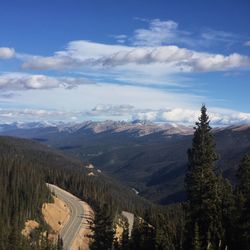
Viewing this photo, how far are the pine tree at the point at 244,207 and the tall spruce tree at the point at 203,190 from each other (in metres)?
2.58

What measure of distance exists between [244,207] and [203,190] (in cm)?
519

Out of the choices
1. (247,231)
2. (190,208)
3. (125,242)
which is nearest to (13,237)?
(125,242)

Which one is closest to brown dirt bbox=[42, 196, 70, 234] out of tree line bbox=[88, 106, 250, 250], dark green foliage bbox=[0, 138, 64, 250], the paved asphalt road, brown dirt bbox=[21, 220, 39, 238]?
the paved asphalt road

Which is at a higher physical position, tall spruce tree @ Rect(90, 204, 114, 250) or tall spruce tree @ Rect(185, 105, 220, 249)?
tall spruce tree @ Rect(185, 105, 220, 249)

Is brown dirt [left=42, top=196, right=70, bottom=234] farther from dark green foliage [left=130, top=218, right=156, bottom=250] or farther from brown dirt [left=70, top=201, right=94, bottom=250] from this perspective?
dark green foliage [left=130, top=218, right=156, bottom=250]

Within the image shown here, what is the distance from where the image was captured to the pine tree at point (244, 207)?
55.5m

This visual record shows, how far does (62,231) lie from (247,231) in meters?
113

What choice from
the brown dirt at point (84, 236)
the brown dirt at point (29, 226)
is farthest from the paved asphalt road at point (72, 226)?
the brown dirt at point (29, 226)

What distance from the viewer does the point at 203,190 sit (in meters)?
60.1

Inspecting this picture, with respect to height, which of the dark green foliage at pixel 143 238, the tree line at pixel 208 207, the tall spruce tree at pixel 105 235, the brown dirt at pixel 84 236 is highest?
the tree line at pixel 208 207

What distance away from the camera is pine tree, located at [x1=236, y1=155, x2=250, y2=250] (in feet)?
182

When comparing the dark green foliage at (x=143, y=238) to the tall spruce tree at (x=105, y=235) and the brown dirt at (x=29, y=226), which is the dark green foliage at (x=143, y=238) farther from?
the brown dirt at (x=29, y=226)

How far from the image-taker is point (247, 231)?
181ft

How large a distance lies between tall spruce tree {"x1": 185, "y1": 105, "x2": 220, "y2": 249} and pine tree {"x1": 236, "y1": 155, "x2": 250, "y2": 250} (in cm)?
258
